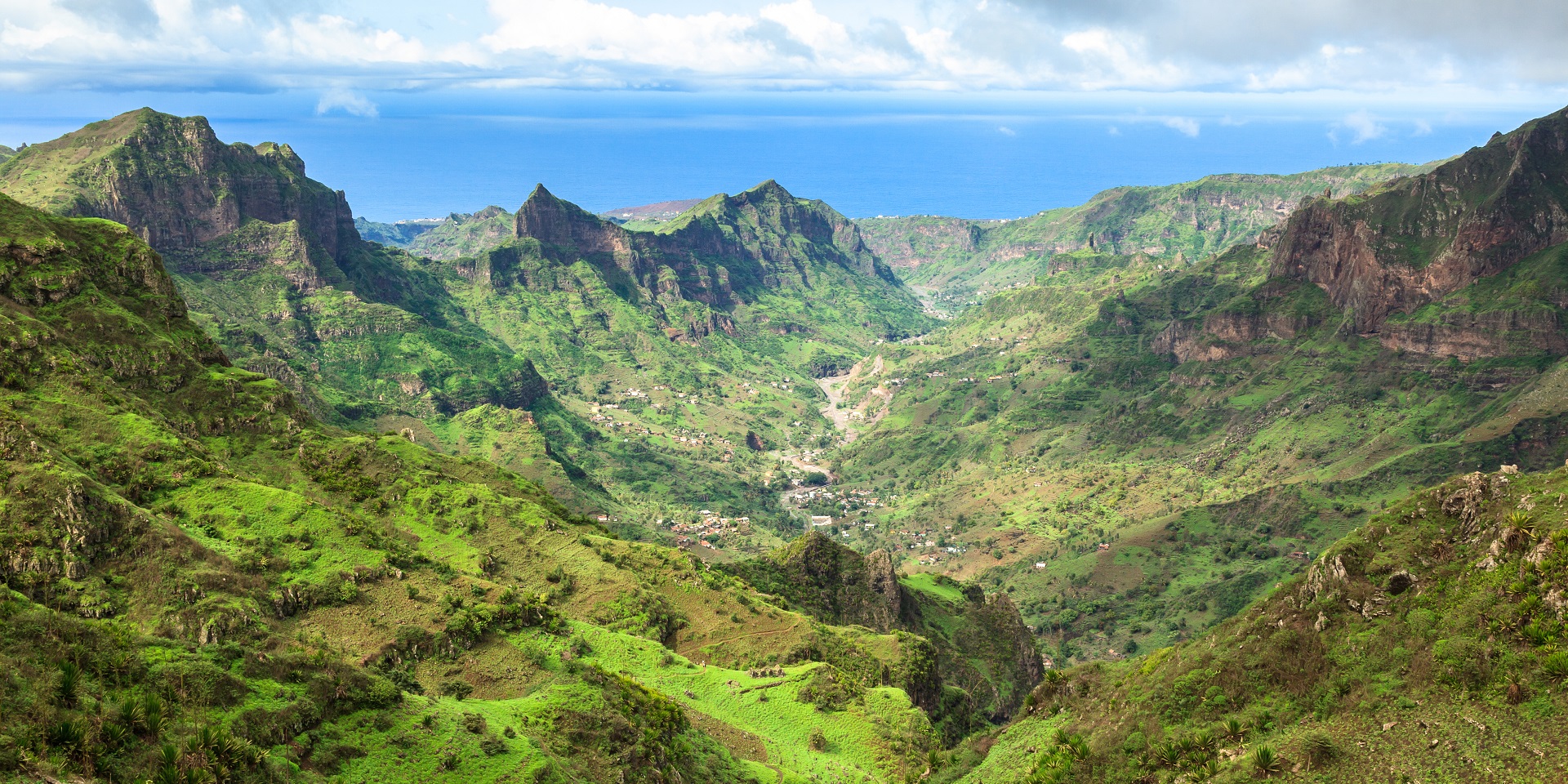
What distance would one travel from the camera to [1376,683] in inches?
2077

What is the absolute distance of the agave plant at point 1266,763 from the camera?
4975 cm

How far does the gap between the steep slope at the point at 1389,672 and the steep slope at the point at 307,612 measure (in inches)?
1105

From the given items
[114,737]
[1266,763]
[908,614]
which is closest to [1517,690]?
[1266,763]

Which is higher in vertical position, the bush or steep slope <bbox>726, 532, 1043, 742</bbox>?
the bush

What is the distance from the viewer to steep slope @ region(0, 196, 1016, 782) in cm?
4531

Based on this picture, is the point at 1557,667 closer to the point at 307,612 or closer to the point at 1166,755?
the point at 1166,755

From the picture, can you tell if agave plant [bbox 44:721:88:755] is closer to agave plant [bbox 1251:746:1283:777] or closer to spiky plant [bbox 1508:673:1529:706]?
agave plant [bbox 1251:746:1283:777]

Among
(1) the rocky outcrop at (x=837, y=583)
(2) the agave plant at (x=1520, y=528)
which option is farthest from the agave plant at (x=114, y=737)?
(1) the rocky outcrop at (x=837, y=583)

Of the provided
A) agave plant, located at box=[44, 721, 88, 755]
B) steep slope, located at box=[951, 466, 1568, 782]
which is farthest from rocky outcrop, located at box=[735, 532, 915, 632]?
agave plant, located at box=[44, 721, 88, 755]

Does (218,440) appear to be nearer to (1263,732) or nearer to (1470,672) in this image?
(1263,732)

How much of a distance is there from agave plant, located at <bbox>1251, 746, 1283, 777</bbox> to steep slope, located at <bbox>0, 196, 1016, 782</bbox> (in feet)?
119

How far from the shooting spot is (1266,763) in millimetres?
49875

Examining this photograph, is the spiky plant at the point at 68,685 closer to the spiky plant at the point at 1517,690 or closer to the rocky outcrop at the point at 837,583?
the spiky plant at the point at 1517,690

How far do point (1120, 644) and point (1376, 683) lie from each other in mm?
121265
